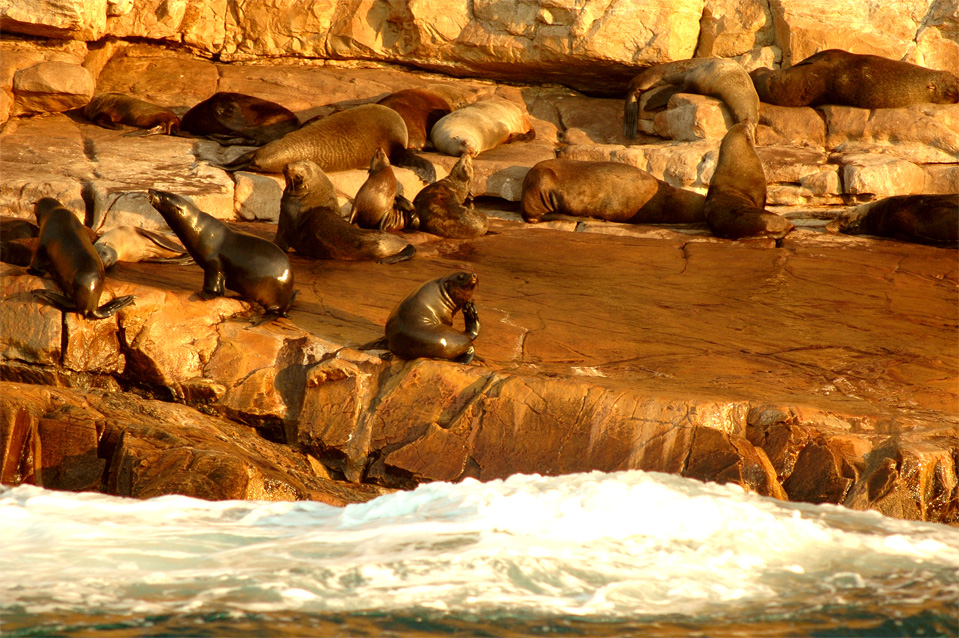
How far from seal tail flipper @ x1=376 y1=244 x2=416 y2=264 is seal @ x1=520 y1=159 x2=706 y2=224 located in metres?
2.08

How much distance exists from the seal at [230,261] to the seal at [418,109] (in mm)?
5279

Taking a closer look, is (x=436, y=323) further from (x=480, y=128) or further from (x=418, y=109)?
(x=418, y=109)

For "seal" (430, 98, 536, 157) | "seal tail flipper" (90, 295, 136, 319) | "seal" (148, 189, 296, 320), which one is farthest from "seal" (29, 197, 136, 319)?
"seal" (430, 98, 536, 157)

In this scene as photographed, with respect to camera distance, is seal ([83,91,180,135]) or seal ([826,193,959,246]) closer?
seal ([826,193,959,246])

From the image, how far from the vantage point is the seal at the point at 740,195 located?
31.7 ft

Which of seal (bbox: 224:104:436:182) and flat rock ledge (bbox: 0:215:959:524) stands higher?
seal (bbox: 224:104:436:182)

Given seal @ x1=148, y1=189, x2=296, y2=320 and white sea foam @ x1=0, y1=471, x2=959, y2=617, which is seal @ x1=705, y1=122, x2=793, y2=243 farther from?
white sea foam @ x1=0, y1=471, x2=959, y2=617

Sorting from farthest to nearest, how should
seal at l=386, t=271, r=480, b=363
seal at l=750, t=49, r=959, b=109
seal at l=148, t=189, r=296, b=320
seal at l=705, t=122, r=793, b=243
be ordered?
seal at l=750, t=49, r=959, b=109
seal at l=705, t=122, r=793, b=243
seal at l=148, t=189, r=296, b=320
seal at l=386, t=271, r=480, b=363

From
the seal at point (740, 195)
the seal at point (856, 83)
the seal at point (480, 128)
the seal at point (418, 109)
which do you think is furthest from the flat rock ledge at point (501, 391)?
the seal at point (856, 83)

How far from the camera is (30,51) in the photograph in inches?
464

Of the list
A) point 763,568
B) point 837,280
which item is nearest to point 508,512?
point 763,568

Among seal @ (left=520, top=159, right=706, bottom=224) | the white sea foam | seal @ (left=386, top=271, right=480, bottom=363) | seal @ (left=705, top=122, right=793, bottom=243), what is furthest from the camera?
seal @ (left=520, top=159, right=706, bottom=224)

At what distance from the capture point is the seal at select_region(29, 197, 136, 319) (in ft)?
20.5

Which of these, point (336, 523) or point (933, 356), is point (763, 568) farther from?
point (933, 356)
